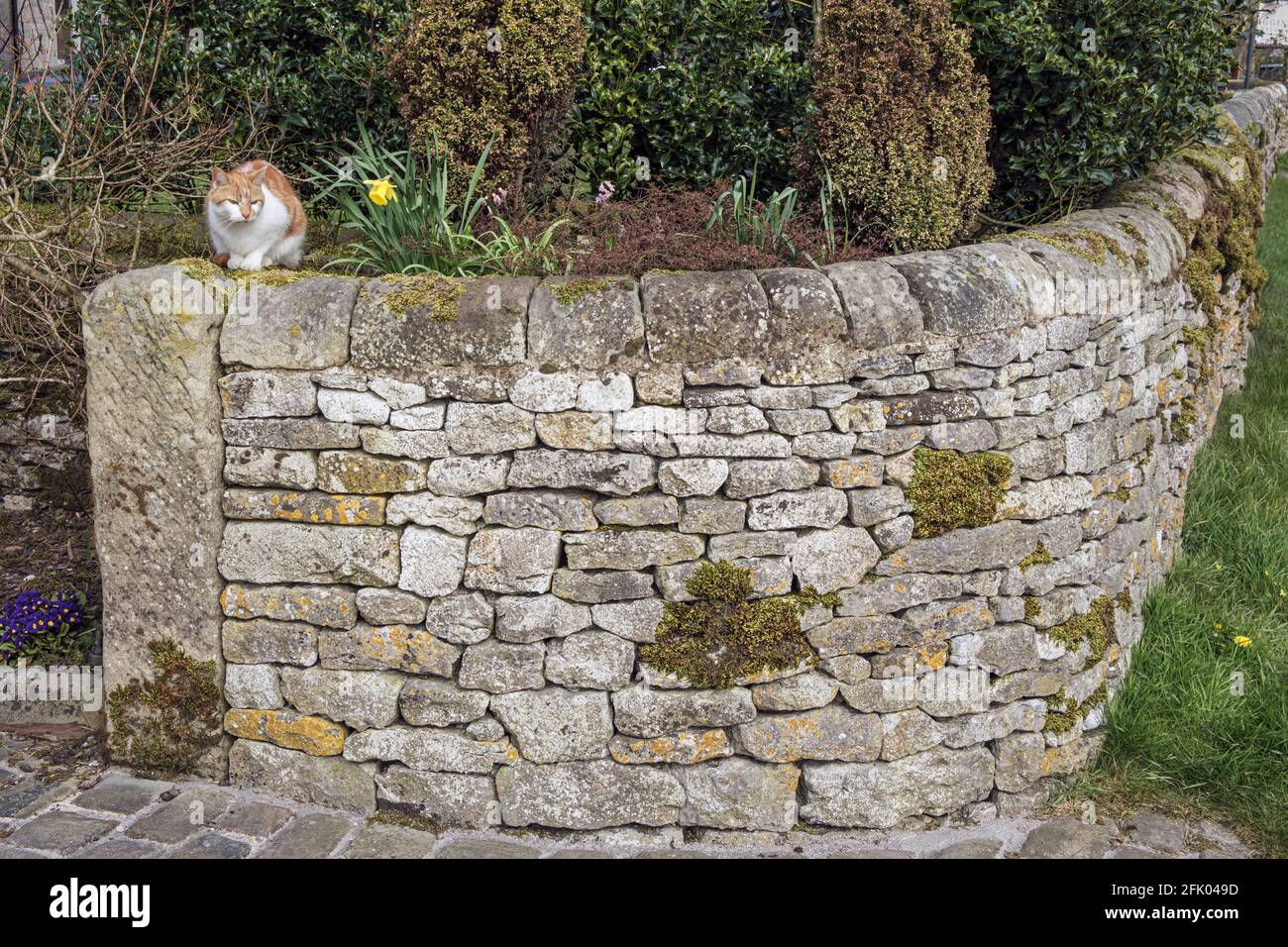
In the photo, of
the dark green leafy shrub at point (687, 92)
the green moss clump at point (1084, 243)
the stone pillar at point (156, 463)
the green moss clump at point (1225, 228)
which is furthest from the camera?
the green moss clump at point (1225, 228)

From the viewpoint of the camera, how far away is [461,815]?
374 cm

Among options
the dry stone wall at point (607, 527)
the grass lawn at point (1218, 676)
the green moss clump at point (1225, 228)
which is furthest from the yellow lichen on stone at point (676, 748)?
the green moss clump at point (1225, 228)

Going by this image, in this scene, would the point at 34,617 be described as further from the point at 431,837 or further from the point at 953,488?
the point at 953,488

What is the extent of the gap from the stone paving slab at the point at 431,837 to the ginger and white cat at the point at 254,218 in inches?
71.3

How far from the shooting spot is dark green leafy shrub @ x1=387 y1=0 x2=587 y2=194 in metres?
4.19

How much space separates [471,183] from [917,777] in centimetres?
254

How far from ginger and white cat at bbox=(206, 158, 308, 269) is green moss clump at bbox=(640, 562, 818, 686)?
71.4 inches

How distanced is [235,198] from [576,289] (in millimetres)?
1167

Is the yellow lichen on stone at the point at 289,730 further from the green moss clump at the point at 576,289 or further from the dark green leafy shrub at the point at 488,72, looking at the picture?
the dark green leafy shrub at the point at 488,72

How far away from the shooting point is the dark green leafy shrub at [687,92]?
15.9 feet

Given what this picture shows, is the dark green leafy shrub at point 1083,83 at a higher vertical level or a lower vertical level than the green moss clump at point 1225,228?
higher

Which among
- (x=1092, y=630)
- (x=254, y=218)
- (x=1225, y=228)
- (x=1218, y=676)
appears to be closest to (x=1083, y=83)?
(x=1225, y=228)

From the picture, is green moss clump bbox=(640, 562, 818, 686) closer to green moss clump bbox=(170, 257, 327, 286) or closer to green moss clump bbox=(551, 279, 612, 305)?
green moss clump bbox=(551, 279, 612, 305)

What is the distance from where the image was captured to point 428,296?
3553 mm
